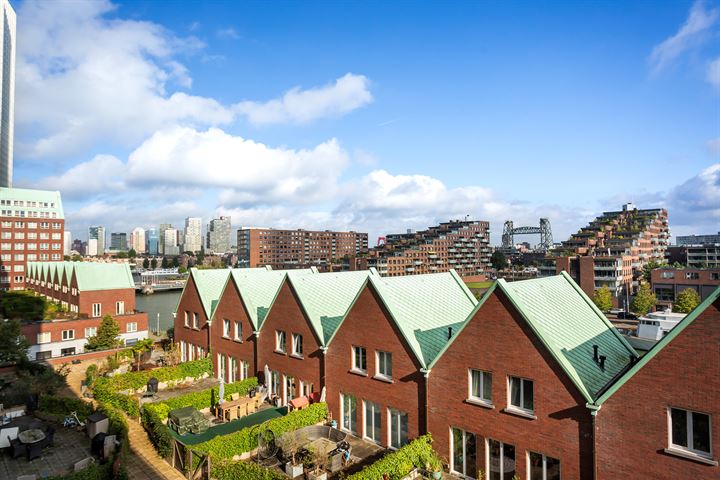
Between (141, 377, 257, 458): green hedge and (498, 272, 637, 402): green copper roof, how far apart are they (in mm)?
19499

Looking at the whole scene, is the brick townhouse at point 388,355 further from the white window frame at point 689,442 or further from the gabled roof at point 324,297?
the white window frame at point 689,442

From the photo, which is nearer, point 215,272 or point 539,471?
point 539,471

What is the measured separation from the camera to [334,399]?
26.6 meters

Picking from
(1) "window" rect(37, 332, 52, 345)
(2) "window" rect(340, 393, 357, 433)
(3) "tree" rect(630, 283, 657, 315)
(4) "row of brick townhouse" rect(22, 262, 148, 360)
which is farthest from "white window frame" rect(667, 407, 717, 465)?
(3) "tree" rect(630, 283, 657, 315)

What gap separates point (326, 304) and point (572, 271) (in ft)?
350

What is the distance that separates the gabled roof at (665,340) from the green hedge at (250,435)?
15530 millimetres

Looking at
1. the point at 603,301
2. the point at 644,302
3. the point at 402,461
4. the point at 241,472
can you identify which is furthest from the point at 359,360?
the point at 644,302

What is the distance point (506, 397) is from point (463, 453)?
3749 mm

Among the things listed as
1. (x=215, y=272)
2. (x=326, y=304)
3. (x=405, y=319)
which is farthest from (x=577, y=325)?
(x=215, y=272)

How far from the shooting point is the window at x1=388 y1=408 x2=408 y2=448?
2295 cm

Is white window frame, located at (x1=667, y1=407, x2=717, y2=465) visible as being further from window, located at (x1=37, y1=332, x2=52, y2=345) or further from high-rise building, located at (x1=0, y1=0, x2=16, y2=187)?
high-rise building, located at (x1=0, y1=0, x2=16, y2=187)

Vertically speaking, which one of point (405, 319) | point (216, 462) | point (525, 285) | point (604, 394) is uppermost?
point (525, 285)

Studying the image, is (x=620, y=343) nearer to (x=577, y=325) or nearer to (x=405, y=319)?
(x=577, y=325)

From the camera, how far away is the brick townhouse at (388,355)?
891 inches
